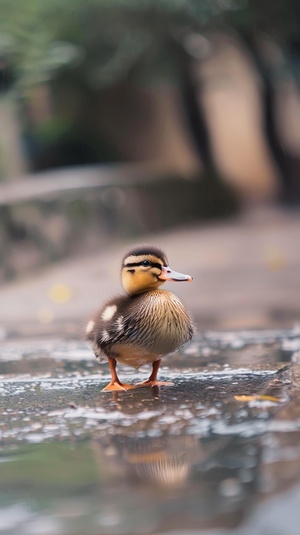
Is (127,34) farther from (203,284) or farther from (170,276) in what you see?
(170,276)

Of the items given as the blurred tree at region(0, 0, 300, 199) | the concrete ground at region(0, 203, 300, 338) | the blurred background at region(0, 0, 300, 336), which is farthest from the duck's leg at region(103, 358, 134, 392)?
the blurred tree at region(0, 0, 300, 199)

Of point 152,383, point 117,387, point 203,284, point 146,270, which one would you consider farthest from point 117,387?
point 203,284

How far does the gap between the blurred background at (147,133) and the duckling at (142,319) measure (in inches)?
153

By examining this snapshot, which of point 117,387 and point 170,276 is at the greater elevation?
point 170,276

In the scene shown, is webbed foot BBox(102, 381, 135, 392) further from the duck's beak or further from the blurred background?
the blurred background

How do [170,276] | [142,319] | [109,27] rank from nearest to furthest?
1. [142,319]
2. [170,276]
3. [109,27]

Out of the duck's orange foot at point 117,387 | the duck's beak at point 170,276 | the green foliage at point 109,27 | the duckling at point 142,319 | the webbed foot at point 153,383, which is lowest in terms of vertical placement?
the webbed foot at point 153,383

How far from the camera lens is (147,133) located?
1677 cm

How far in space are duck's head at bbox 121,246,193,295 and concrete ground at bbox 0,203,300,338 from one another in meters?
Result: 1.70

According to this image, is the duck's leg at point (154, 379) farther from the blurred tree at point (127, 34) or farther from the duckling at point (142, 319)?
the blurred tree at point (127, 34)

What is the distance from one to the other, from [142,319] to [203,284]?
5115 millimetres

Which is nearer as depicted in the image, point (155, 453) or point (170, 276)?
point (155, 453)

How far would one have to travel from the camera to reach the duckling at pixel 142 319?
360cm

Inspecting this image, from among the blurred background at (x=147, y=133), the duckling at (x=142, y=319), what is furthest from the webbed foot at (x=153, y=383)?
the blurred background at (x=147, y=133)
